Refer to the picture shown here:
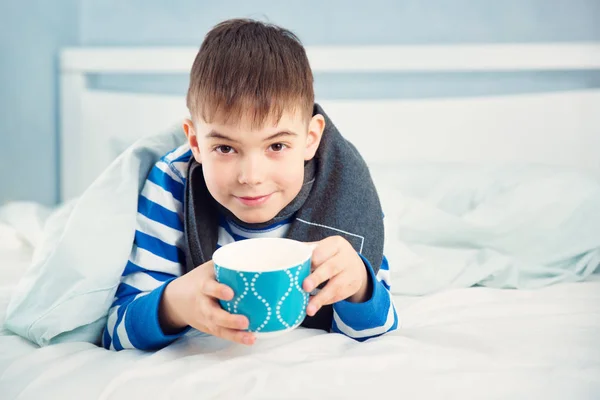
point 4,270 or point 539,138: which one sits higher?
point 539,138

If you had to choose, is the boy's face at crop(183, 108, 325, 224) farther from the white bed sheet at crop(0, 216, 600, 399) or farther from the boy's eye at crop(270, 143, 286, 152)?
the white bed sheet at crop(0, 216, 600, 399)

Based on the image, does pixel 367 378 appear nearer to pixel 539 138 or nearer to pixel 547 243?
pixel 547 243

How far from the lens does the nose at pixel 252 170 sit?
81cm

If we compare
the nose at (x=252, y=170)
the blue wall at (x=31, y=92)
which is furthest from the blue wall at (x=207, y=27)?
the nose at (x=252, y=170)

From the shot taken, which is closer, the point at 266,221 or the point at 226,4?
the point at 266,221

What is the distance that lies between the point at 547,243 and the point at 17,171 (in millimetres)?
1625

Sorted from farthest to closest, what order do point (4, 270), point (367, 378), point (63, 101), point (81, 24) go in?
point (81, 24) < point (63, 101) < point (4, 270) < point (367, 378)

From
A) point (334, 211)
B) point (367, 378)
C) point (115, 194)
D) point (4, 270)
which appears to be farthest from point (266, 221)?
point (4, 270)

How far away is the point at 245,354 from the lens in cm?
78

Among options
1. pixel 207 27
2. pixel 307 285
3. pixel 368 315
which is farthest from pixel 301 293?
pixel 207 27

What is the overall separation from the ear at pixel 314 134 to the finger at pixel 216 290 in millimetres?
346

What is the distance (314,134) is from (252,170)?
0.63 feet

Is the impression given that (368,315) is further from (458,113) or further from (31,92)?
(31,92)

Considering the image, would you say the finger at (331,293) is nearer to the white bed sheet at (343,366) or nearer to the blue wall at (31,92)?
the white bed sheet at (343,366)
